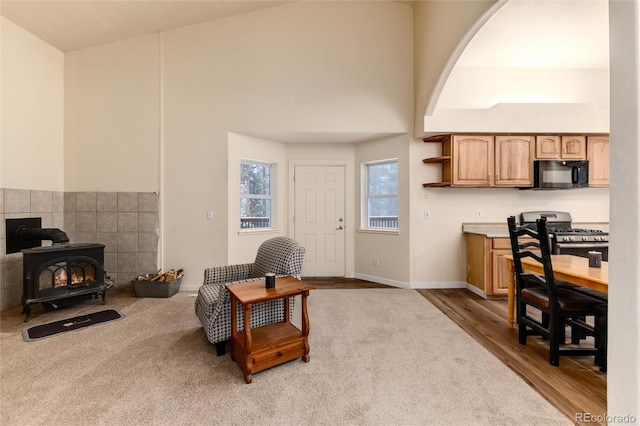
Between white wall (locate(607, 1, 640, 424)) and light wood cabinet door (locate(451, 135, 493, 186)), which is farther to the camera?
light wood cabinet door (locate(451, 135, 493, 186))

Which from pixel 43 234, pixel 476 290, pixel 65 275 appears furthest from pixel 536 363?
pixel 43 234

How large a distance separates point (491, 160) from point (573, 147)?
1153 millimetres

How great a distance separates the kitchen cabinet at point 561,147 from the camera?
3861mm

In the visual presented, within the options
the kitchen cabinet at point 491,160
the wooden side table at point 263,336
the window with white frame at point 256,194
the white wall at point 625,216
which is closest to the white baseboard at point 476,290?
the kitchen cabinet at point 491,160

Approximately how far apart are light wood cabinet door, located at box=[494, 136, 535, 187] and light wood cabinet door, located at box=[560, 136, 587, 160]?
421 mm

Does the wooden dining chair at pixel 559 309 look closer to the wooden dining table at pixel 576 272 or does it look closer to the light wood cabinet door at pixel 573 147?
the wooden dining table at pixel 576 272

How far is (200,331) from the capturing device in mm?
2703

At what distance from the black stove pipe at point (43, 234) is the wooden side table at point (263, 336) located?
2.61 m

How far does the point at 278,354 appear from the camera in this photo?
202 cm

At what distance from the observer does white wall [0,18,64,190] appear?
327 cm

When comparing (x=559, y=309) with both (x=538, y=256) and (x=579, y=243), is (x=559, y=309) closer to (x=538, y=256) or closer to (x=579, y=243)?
(x=538, y=256)

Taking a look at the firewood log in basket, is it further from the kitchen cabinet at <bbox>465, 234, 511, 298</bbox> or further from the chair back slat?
the kitchen cabinet at <bbox>465, 234, 511, 298</bbox>

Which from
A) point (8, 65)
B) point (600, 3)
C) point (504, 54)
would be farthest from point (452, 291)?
point (8, 65)

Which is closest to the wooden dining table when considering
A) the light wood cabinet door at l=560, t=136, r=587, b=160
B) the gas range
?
the gas range
